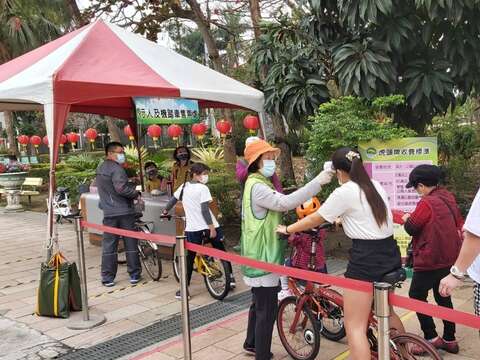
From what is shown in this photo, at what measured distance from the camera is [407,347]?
296 centimetres

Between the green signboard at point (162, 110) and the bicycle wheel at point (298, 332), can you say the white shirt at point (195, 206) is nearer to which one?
the bicycle wheel at point (298, 332)

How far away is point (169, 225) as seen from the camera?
6.94 meters

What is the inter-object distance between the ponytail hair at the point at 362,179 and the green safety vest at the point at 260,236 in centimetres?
62

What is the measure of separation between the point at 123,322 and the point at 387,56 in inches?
168

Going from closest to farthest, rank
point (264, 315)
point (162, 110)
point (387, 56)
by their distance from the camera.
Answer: point (264, 315)
point (387, 56)
point (162, 110)

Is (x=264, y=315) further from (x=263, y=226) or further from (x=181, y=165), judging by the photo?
(x=181, y=165)

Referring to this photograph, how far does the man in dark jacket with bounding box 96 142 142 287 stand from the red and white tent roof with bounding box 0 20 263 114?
780 mm

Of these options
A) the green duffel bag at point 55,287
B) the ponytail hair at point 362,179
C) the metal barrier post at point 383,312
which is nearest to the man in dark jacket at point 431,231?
the ponytail hair at point 362,179

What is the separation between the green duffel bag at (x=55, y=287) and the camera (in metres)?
4.88

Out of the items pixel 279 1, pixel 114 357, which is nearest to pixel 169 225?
pixel 114 357

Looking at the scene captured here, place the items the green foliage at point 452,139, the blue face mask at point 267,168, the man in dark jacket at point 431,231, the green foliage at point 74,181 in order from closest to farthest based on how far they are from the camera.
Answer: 1. the blue face mask at point 267,168
2. the man in dark jacket at point 431,231
3. the green foliage at point 452,139
4. the green foliage at point 74,181

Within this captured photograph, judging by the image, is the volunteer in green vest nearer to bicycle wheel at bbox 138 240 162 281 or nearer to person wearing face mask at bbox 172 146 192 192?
bicycle wheel at bbox 138 240 162 281

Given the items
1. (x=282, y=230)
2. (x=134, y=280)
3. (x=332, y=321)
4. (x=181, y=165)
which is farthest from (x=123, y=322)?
(x=181, y=165)

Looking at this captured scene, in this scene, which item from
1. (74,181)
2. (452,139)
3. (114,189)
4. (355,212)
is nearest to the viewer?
(355,212)
